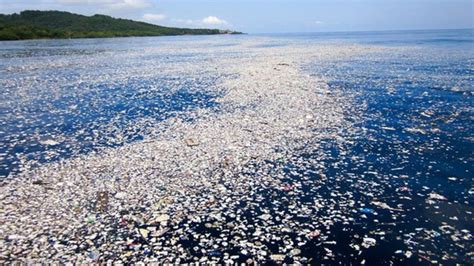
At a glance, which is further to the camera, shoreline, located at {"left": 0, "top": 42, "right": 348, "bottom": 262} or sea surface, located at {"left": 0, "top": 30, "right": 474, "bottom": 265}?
shoreline, located at {"left": 0, "top": 42, "right": 348, "bottom": 262}

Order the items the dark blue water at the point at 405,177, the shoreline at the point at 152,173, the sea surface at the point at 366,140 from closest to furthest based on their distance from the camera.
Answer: the dark blue water at the point at 405,177, the sea surface at the point at 366,140, the shoreline at the point at 152,173

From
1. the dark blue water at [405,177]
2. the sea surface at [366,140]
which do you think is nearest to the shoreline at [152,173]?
the sea surface at [366,140]

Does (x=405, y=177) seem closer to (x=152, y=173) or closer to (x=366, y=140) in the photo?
(x=366, y=140)

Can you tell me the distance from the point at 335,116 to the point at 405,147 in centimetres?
443

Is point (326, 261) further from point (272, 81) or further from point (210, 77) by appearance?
point (210, 77)

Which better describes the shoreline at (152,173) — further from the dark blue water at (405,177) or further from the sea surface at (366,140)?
the dark blue water at (405,177)

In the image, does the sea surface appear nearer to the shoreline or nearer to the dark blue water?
the dark blue water

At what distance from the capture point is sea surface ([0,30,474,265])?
684 cm

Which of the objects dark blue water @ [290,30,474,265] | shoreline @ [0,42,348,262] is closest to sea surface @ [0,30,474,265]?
dark blue water @ [290,30,474,265]

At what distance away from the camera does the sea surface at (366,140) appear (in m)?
6.84

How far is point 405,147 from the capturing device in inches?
465

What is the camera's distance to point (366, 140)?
12.6 meters

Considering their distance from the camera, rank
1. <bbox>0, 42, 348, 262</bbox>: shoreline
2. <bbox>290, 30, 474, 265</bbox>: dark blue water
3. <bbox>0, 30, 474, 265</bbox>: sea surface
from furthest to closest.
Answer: <bbox>0, 42, 348, 262</bbox>: shoreline, <bbox>0, 30, 474, 265</bbox>: sea surface, <bbox>290, 30, 474, 265</bbox>: dark blue water

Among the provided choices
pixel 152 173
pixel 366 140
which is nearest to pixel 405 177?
pixel 366 140
